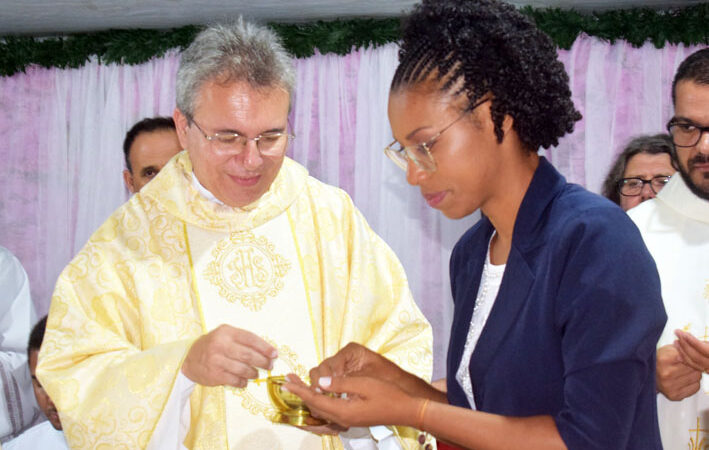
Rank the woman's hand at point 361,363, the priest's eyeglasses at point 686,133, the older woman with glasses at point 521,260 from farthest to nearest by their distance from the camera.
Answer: the priest's eyeglasses at point 686,133
the woman's hand at point 361,363
the older woman with glasses at point 521,260

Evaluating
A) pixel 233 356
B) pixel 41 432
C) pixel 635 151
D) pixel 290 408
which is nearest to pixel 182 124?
pixel 233 356

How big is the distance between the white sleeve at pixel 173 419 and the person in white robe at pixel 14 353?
2.29 m

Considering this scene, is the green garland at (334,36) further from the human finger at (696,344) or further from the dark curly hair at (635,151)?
the human finger at (696,344)

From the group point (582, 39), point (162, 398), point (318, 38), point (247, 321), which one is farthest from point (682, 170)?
point (318, 38)

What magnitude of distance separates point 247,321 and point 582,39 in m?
3.40

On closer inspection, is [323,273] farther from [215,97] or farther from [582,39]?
[582,39]

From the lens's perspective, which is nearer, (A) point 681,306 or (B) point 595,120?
(A) point 681,306

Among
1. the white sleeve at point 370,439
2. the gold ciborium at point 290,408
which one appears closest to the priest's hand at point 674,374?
the white sleeve at point 370,439

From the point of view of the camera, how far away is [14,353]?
4.22 m

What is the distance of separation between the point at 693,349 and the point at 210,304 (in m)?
1.52

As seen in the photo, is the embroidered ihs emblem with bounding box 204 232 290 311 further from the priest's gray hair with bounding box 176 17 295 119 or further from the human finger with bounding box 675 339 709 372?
the human finger with bounding box 675 339 709 372

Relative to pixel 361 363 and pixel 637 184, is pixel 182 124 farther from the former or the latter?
pixel 637 184

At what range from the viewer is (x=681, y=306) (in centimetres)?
294

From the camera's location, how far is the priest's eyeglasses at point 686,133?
9.01ft
